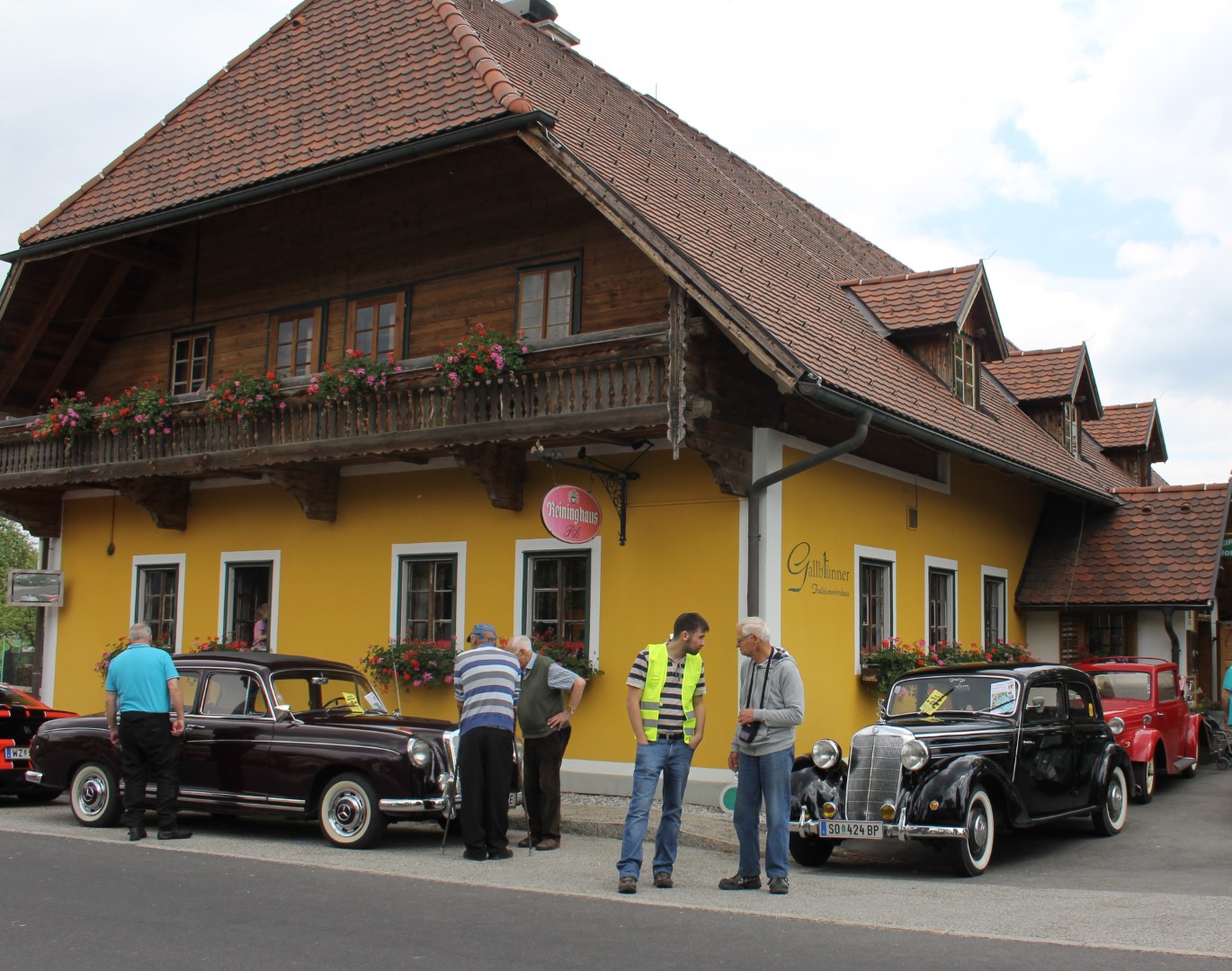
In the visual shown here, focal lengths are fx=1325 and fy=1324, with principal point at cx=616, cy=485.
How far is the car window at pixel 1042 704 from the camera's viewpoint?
10.9 metres

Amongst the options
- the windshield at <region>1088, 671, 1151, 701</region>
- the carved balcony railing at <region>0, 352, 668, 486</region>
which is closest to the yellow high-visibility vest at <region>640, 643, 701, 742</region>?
the carved balcony railing at <region>0, 352, 668, 486</region>

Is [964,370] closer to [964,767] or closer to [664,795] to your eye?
[964,767]

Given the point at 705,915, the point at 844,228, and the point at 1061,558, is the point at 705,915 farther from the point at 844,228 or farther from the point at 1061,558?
the point at 844,228

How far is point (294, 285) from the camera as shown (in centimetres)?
1648

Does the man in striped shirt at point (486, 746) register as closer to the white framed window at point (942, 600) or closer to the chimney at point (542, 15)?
the white framed window at point (942, 600)

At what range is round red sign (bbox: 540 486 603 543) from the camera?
12453 millimetres

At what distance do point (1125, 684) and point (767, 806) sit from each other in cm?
818

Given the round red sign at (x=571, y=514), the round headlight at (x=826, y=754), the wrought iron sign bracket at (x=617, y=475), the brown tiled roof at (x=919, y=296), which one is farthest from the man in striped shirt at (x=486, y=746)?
the brown tiled roof at (x=919, y=296)

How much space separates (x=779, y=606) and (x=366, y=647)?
5.17m

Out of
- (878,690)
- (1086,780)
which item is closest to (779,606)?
(878,690)

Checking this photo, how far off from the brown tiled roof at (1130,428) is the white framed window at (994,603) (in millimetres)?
6923

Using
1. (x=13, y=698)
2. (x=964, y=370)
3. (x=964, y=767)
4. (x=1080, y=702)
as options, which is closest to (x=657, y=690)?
(x=964, y=767)

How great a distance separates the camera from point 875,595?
590 inches

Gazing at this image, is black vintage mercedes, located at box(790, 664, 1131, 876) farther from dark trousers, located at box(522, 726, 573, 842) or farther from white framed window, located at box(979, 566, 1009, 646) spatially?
white framed window, located at box(979, 566, 1009, 646)
